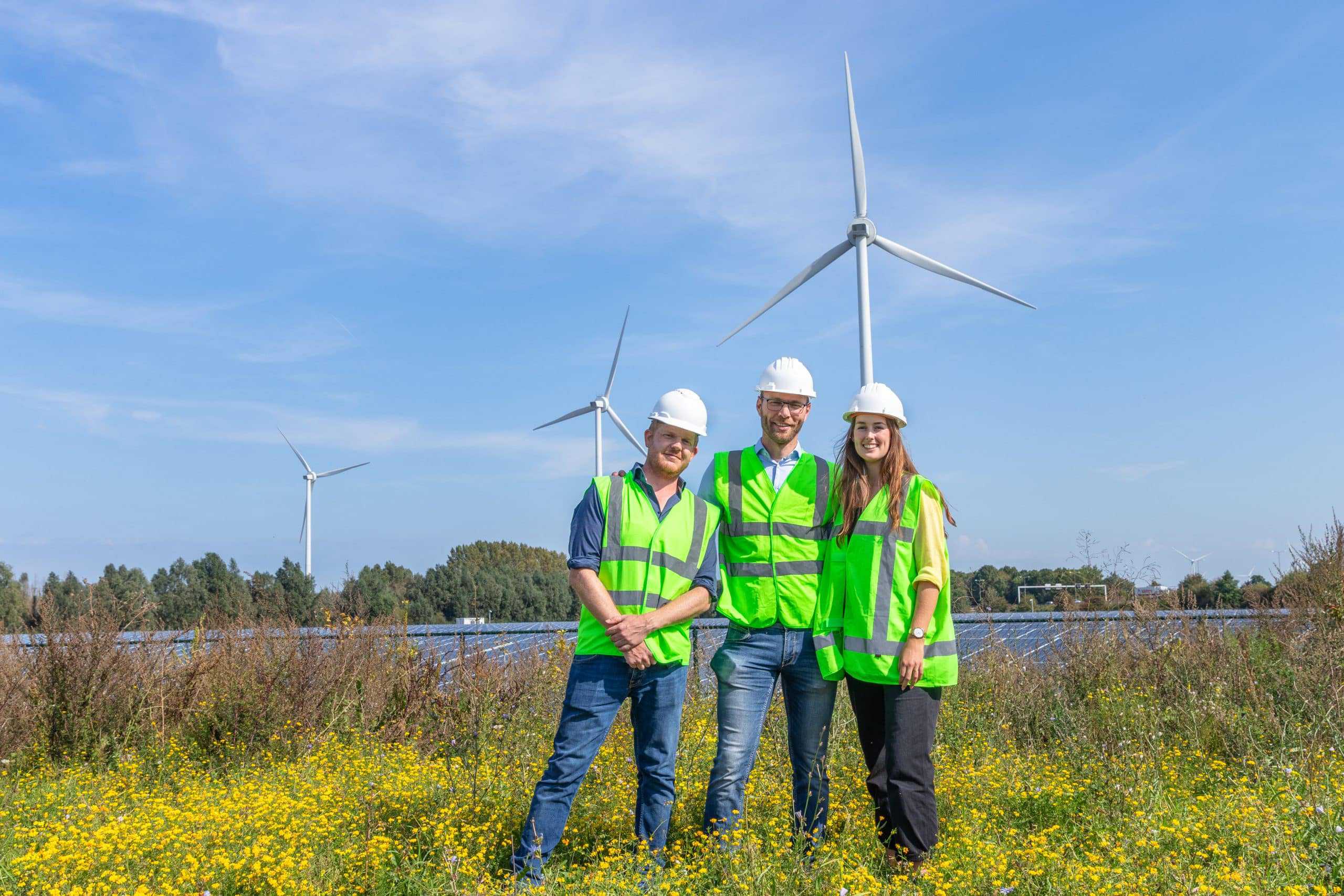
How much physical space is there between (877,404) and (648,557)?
52.2 inches

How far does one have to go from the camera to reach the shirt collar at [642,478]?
5012 mm

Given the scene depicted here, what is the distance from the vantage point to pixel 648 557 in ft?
15.9

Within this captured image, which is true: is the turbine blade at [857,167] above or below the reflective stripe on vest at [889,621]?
above

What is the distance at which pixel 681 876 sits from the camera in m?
4.45

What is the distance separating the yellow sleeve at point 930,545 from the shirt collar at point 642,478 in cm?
117

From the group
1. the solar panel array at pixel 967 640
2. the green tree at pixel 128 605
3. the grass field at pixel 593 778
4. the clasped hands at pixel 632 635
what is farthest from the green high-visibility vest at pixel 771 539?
the green tree at pixel 128 605

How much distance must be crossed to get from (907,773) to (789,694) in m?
0.66

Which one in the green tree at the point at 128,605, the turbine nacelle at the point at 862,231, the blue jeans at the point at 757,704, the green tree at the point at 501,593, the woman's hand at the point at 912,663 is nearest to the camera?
the woman's hand at the point at 912,663

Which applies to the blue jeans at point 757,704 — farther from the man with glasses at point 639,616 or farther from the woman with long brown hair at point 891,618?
the man with glasses at point 639,616

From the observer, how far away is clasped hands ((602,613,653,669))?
466 centimetres

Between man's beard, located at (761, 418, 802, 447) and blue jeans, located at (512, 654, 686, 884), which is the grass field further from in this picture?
A: man's beard, located at (761, 418, 802, 447)

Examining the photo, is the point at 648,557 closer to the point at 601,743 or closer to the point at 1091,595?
the point at 601,743

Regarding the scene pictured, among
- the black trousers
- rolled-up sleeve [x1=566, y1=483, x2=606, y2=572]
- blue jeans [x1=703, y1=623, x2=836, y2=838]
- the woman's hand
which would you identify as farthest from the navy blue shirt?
the woman's hand

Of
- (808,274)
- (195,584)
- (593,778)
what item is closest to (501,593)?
(195,584)
